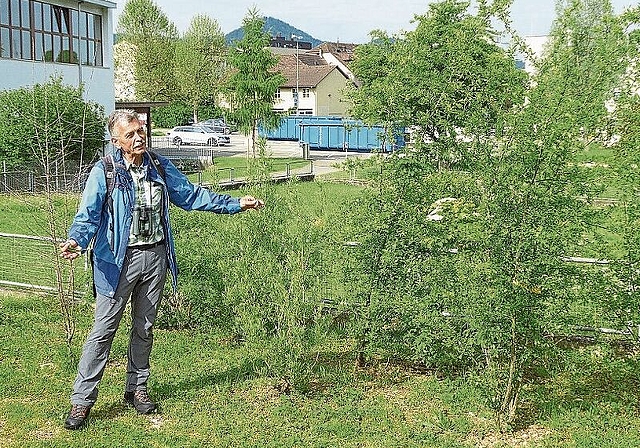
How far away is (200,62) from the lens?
5738 centimetres

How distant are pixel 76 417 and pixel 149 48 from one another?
53.6 m

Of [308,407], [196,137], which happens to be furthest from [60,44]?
[308,407]

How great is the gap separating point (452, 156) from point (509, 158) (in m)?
1.06

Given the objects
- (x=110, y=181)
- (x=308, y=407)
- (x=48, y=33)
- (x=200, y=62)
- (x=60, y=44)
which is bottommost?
(x=308, y=407)

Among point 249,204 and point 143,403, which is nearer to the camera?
point 143,403

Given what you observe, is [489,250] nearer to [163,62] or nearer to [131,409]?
[131,409]

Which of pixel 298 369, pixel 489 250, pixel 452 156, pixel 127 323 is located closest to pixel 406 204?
pixel 452 156

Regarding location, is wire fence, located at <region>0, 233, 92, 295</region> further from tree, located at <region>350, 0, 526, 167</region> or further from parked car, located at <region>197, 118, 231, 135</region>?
parked car, located at <region>197, 118, 231, 135</region>

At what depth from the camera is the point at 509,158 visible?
5.33 meters

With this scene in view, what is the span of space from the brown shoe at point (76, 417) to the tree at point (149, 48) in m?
51.4

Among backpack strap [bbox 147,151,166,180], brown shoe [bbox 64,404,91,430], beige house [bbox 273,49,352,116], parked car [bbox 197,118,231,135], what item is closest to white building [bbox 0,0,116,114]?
backpack strap [bbox 147,151,166,180]

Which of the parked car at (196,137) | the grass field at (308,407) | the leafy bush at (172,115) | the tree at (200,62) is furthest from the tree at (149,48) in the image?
the grass field at (308,407)

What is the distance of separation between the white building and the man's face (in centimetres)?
2066

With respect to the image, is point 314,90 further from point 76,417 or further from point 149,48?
point 76,417
